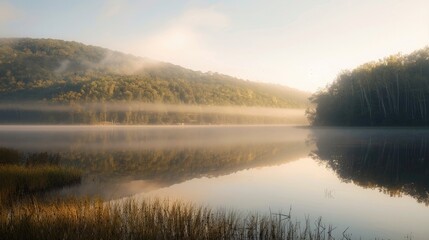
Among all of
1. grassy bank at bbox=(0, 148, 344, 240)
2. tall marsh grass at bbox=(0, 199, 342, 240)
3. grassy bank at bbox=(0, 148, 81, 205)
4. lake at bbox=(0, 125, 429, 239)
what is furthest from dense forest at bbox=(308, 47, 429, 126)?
tall marsh grass at bbox=(0, 199, 342, 240)

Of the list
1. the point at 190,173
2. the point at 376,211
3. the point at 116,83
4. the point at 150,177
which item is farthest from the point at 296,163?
the point at 116,83

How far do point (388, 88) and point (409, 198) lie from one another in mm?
77166

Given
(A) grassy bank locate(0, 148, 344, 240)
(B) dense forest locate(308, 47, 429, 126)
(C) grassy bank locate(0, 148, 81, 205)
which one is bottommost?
(C) grassy bank locate(0, 148, 81, 205)

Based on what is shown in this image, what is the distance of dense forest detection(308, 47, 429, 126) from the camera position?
274 feet

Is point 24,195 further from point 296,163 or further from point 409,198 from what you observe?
point 296,163

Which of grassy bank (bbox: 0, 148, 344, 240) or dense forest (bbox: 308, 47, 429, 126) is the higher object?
dense forest (bbox: 308, 47, 429, 126)

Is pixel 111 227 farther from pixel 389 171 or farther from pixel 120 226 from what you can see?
pixel 389 171

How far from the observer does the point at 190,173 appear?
2478 cm

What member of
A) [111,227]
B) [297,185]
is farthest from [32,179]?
[297,185]

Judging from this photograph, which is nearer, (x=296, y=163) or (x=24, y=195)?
(x=24, y=195)

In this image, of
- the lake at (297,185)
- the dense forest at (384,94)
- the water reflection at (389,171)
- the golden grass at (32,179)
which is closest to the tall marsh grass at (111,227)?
the lake at (297,185)

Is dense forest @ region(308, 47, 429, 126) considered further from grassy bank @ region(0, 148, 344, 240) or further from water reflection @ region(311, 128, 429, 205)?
grassy bank @ region(0, 148, 344, 240)

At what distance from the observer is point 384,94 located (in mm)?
87250

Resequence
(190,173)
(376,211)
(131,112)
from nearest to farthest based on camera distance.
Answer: (376,211), (190,173), (131,112)
